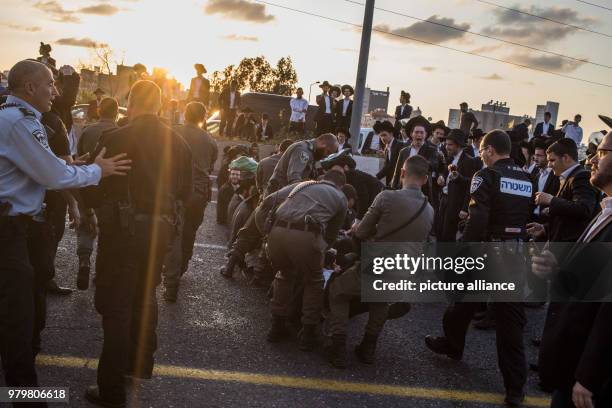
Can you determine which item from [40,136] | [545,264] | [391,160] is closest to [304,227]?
[40,136]

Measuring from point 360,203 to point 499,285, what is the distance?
3.12m

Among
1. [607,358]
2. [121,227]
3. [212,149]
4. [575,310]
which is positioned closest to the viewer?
[607,358]

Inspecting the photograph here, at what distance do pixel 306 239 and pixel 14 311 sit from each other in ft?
8.27

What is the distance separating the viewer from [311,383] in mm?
4719

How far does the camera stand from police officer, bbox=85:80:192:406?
394 centimetres

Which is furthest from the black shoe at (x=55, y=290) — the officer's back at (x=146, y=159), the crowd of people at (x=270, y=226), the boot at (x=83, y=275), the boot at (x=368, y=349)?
the boot at (x=368, y=349)

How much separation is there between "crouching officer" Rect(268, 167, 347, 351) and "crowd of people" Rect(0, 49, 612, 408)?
0.01m

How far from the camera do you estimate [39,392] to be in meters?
3.47

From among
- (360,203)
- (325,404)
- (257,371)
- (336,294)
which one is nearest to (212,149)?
(360,203)

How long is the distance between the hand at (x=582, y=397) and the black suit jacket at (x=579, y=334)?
21 millimetres

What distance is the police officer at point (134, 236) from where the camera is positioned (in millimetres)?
3939

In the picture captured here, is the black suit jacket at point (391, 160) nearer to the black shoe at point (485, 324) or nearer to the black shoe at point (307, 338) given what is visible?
the black shoe at point (485, 324)

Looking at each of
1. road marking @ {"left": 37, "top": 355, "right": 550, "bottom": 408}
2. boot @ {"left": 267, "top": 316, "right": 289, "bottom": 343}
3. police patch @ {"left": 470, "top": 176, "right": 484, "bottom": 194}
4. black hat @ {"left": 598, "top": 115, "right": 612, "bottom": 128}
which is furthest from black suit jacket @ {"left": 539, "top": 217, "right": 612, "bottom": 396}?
boot @ {"left": 267, "top": 316, "right": 289, "bottom": 343}

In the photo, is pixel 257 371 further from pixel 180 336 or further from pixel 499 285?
pixel 499 285
